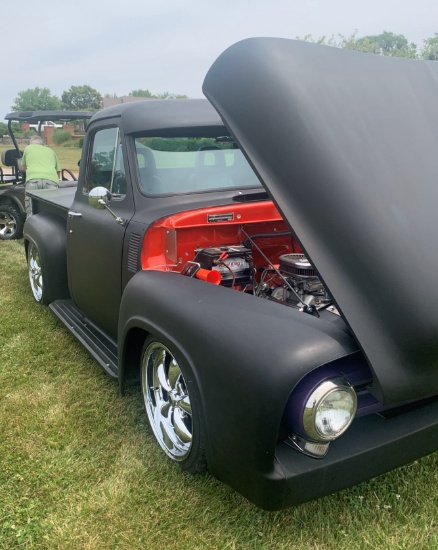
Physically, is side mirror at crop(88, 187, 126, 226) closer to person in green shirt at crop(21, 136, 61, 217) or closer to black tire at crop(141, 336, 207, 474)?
black tire at crop(141, 336, 207, 474)

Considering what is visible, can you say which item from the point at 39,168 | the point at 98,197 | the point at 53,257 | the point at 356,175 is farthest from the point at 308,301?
the point at 39,168

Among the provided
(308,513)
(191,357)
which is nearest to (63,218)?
(191,357)

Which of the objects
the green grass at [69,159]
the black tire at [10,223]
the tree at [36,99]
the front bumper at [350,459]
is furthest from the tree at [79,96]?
the front bumper at [350,459]

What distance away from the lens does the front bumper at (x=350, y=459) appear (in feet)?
6.44

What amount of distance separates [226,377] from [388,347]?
2.17 feet

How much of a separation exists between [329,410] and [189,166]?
2.08 meters

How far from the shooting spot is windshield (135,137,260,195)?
3.38m

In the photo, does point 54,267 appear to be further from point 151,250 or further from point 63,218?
point 151,250

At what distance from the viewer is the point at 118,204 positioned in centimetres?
348

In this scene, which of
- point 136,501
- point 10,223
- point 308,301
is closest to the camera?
point 136,501

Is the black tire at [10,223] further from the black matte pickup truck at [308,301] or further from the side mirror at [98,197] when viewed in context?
the black matte pickup truck at [308,301]

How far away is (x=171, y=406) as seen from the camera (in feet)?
9.29

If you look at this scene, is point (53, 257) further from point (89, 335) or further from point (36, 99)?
point (36, 99)

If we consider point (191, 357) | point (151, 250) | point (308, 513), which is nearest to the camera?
point (191, 357)
